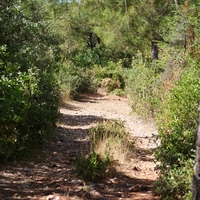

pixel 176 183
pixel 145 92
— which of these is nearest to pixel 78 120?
pixel 145 92

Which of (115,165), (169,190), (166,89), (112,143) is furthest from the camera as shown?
(166,89)

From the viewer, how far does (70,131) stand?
8664 millimetres

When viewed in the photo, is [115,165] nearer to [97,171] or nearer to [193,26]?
[97,171]

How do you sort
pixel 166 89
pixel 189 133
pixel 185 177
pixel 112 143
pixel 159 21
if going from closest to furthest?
pixel 185 177 → pixel 189 133 → pixel 112 143 → pixel 166 89 → pixel 159 21

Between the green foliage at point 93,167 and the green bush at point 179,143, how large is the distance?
786 mm

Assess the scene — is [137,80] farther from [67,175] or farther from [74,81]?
[67,175]

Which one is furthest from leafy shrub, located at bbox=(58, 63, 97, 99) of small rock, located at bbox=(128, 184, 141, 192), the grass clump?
small rock, located at bbox=(128, 184, 141, 192)

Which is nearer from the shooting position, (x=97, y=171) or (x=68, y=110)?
(x=97, y=171)

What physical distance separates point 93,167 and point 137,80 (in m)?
6.58

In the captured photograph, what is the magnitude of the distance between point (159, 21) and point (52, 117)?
803 cm

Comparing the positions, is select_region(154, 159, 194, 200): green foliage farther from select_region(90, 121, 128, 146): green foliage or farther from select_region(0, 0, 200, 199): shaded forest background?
select_region(90, 121, 128, 146): green foliage

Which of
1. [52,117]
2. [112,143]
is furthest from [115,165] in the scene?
[52,117]

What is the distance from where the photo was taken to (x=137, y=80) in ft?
36.5

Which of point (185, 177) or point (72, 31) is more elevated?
point (72, 31)
